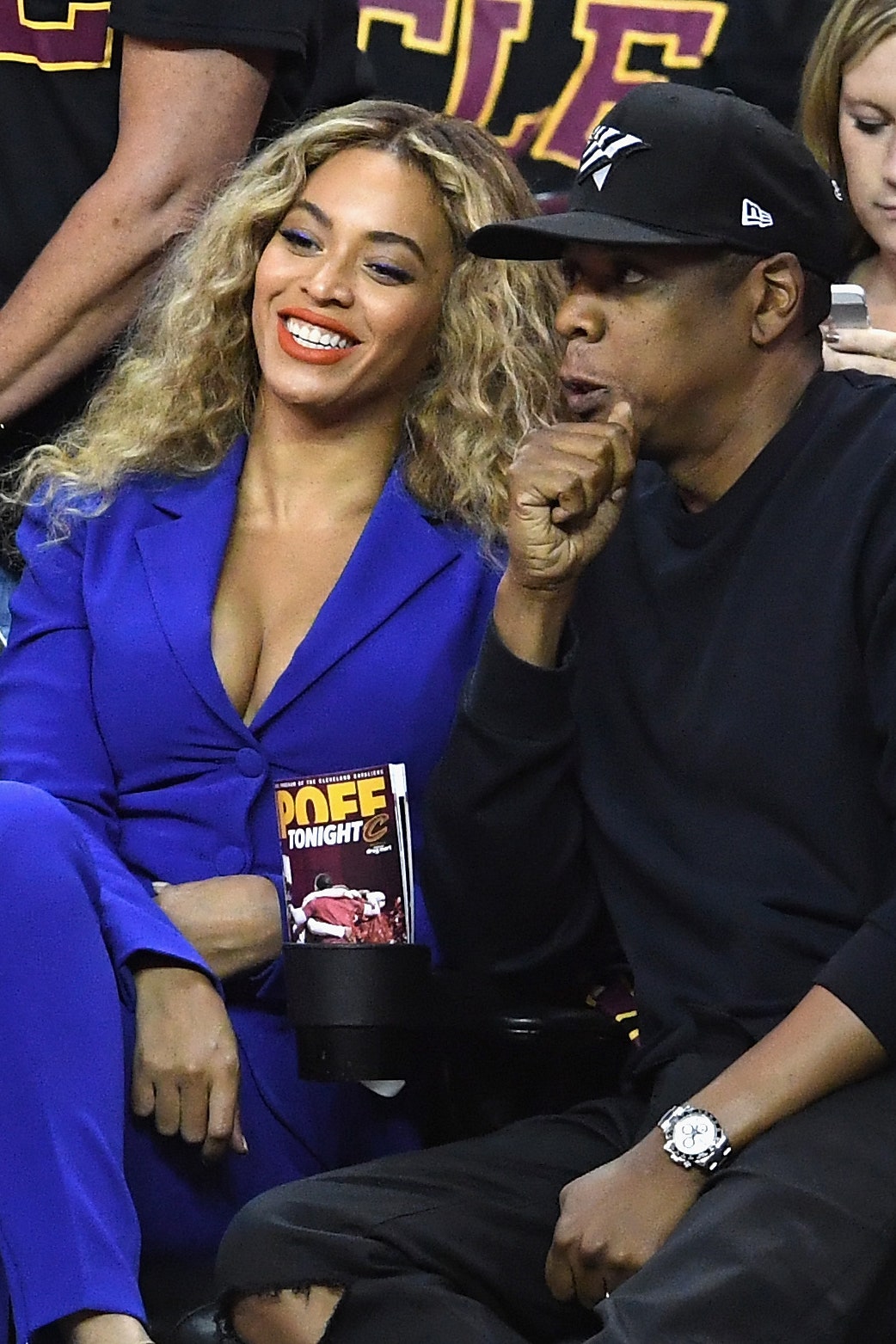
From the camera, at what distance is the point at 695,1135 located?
6.56 feet

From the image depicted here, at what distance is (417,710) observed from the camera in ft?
8.85

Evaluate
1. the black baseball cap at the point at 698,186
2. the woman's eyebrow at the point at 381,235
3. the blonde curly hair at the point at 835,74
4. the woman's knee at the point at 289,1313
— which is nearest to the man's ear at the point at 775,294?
the black baseball cap at the point at 698,186

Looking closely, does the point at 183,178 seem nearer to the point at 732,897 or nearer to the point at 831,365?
the point at 831,365

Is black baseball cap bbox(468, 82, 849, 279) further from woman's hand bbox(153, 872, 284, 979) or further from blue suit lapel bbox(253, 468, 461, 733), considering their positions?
woman's hand bbox(153, 872, 284, 979)

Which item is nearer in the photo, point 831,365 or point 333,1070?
point 333,1070

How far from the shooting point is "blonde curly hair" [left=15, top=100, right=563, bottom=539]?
2883 millimetres

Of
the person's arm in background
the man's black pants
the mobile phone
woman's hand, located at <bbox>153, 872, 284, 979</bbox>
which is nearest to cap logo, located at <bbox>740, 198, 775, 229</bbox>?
the mobile phone

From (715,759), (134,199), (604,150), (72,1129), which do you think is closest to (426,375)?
(134,199)

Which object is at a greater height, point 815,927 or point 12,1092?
point 815,927

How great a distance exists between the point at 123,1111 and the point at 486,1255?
0.42m

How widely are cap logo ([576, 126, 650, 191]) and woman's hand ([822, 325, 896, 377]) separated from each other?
433mm

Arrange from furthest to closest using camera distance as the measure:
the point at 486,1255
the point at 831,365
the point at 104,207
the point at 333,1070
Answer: the point at 104,207 → the point at 831,365 → the point at 333,1070 → the point at 486,1255

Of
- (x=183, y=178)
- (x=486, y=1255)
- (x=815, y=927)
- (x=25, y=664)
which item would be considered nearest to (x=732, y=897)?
(x=815, y=927)

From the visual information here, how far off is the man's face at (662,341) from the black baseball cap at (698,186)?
31 mm
